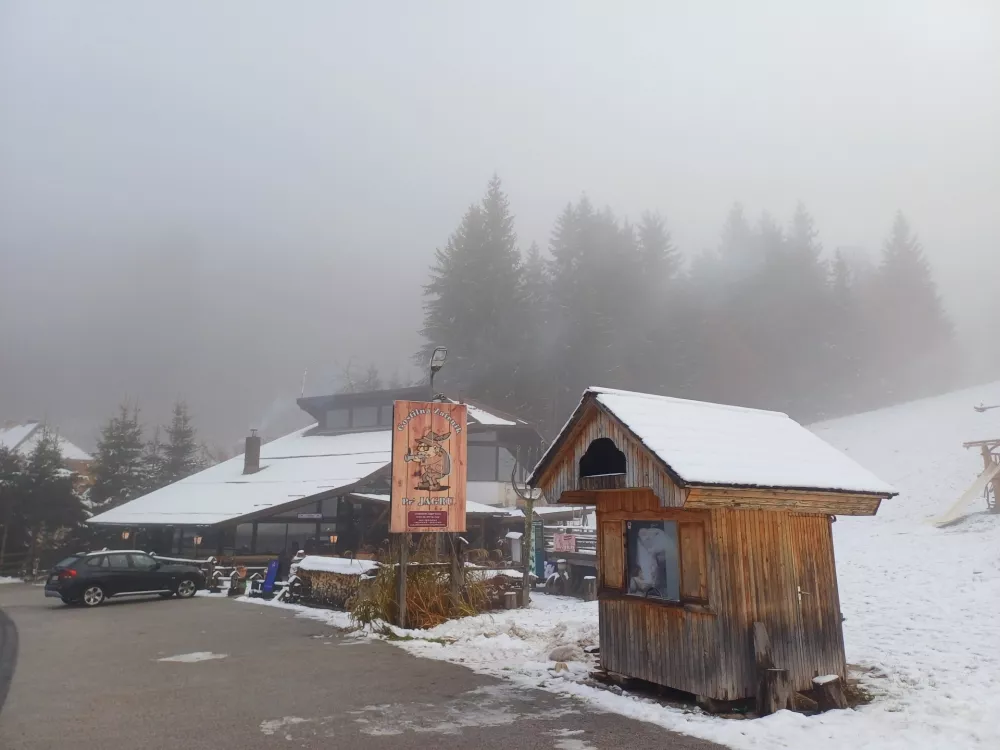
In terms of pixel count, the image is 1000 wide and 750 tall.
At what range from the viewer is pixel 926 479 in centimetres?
2916

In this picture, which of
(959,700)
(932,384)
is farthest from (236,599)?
(932,384)

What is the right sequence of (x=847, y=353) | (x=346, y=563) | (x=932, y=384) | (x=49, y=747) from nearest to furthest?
(x=49, y=747) → (x=346, y=563) → (x=847, y=353) → (x=932, y=384)

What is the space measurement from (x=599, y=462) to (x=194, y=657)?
7996mm

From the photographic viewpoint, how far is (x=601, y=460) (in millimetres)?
9953

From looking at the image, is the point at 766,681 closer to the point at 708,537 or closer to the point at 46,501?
the point at 708,537

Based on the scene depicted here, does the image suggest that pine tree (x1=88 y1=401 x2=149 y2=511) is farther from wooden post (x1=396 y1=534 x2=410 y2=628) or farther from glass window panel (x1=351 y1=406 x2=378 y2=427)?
wooden post (x1=396 y1=534 x2=410 y2=628)

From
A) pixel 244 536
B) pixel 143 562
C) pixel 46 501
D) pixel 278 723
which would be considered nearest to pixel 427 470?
pixel 278 723

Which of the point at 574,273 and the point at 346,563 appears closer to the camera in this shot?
the point at 346,563

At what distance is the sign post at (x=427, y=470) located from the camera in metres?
14.9

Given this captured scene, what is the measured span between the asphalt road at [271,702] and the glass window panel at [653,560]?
1714mm

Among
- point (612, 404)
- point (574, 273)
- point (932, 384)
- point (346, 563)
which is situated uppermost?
point (574, 273)

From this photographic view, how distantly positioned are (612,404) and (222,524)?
20.7 metres

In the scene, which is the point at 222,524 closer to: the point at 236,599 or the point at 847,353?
the point at 236,599

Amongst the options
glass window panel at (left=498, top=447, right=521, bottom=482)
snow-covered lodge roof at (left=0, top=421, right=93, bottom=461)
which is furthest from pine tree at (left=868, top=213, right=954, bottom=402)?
snow-covered lodge roof at (left=0, top=421, right=93, bottom=461)
